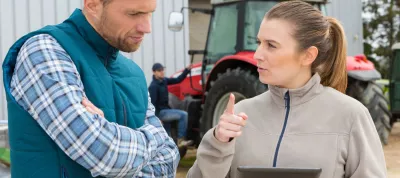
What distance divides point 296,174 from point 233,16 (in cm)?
595

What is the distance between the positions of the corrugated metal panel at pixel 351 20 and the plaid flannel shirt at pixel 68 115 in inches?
523

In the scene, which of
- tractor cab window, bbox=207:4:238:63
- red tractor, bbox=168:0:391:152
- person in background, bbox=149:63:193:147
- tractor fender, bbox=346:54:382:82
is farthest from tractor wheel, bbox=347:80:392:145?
person in background, bbox=149:63:193:147

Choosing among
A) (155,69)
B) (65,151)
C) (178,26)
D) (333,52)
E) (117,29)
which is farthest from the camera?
(155,69)

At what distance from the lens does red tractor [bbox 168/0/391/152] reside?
286 inches

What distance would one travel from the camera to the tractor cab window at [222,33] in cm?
777

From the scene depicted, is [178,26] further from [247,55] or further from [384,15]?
[384,15]

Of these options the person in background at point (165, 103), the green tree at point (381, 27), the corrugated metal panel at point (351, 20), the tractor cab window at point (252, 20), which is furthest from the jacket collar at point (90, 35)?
the green tree at point (381, 27)

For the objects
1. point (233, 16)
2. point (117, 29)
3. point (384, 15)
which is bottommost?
point (384, 15)

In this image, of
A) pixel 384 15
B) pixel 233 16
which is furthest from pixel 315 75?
pixel 384 15

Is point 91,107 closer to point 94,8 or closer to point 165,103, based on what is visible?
Result: point 94,8

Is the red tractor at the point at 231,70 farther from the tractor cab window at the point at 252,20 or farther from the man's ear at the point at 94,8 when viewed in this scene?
the man's ear at the point at 94,8

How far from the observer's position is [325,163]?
2.09 meters

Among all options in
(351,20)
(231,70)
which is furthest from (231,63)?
(351,20)

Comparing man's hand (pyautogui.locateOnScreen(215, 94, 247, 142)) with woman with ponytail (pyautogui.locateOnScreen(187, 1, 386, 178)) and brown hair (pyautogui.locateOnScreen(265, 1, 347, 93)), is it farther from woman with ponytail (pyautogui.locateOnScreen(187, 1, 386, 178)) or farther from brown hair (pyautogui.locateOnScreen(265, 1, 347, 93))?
brown hair (pyautogui.locateOnScreen(265, 1, 347, 93))
